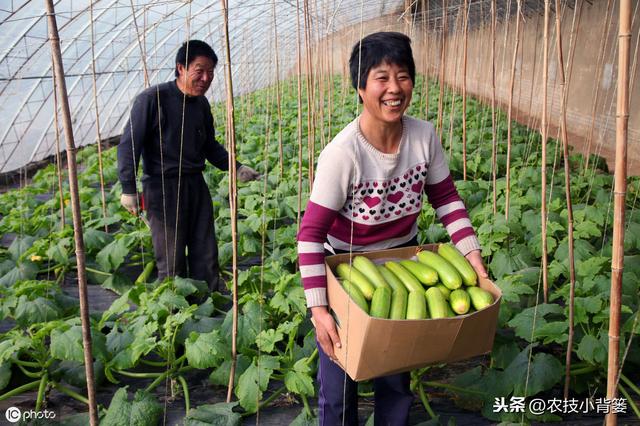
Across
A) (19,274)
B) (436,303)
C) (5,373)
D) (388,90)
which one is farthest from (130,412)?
(19,274)

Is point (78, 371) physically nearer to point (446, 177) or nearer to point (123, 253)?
point (123, 253)

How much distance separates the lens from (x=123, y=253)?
3.84 meters

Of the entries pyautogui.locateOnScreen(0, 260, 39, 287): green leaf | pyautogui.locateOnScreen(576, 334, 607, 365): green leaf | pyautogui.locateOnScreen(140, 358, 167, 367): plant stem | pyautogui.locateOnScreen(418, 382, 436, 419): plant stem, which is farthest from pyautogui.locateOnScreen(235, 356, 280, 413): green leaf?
pyautogui.locateOnScreen(0, 260, 39, 287): green leaf

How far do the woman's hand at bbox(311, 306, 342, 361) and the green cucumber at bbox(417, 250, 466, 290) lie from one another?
1.17 ft

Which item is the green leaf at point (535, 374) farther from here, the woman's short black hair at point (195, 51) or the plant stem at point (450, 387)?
the woman's short black hair at point (195, 51)

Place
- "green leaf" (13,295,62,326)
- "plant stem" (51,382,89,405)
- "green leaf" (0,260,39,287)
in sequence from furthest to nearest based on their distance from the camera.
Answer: "green leaf" (0,260,39,287) < "green leaf" (13,295,62,326) < "plant stem" (51,382,89,405)

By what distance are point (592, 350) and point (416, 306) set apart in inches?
45.4

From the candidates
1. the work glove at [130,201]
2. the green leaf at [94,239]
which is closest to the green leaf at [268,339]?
the work glove at [130,201]

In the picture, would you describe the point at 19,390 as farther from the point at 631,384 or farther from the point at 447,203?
the point at 631,384

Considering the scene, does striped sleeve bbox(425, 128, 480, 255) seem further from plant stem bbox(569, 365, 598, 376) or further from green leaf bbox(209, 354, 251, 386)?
green leaf bbox(209, 354, 251, 386)

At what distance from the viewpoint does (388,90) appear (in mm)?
1646

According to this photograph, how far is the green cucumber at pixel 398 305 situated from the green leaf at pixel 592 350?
1.11 m

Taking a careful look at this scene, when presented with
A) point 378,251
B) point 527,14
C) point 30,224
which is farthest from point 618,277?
point 527,14

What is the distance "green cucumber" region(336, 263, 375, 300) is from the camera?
1642 millimetres
